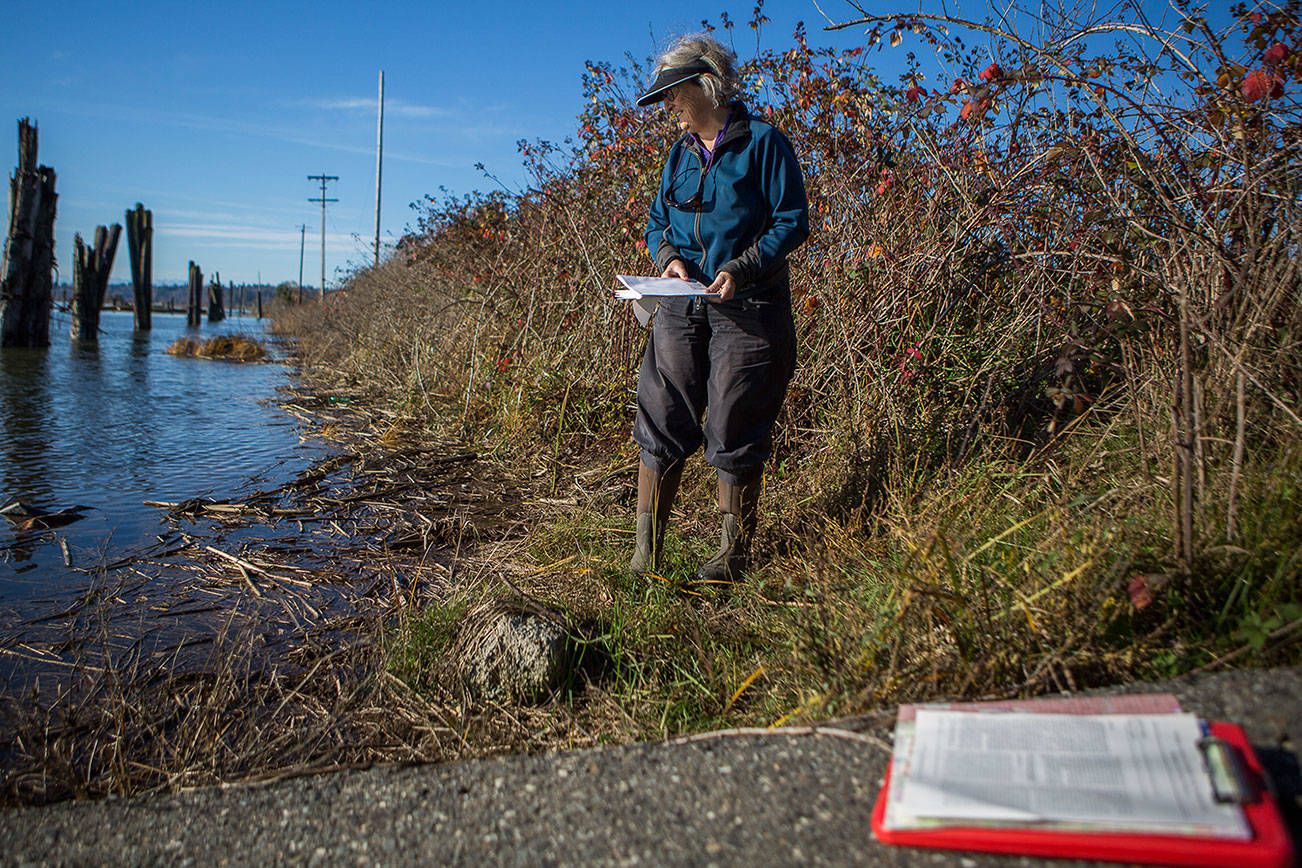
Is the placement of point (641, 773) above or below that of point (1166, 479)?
below

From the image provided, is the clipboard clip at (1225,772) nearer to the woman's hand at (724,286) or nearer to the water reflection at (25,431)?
the woman's hand at (724,286)

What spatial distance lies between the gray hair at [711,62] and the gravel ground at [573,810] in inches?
83.7

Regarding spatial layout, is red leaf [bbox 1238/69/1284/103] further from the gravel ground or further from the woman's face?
the gravel ground

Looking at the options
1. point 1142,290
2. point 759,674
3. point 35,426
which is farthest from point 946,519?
point 35,426

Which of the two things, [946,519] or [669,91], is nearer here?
[946,519]

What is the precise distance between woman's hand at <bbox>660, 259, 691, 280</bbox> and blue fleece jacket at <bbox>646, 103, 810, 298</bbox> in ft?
0.37

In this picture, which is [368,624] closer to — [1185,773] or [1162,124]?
[1185,773]

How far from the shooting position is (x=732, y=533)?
10.4 ft

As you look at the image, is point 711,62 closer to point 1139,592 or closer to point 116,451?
point 1139,592

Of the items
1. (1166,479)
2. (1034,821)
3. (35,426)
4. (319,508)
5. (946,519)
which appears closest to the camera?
(1034,821)

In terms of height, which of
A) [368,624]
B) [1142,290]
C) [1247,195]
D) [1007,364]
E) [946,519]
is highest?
[1247,195]

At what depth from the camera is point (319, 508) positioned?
4.66 meters

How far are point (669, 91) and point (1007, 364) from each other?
1.97 metres

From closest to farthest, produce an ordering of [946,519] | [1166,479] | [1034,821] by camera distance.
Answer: [1034,821] < [1166,479] < [946,519]
